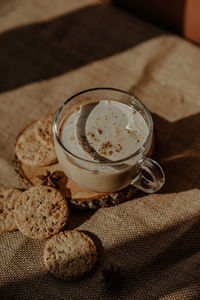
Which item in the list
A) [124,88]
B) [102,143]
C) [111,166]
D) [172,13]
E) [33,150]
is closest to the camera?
[111,166]

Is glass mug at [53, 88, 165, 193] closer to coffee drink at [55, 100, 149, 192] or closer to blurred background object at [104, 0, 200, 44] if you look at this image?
coffee drink at [55, 100, 149, 192]

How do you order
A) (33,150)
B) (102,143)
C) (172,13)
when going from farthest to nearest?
(172,13), (33,150), (102,143)

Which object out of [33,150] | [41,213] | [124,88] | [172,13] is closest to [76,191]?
[41,213]

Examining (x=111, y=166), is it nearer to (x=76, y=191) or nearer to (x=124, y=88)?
(x=76, y=191)

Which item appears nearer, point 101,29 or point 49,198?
point 49,198

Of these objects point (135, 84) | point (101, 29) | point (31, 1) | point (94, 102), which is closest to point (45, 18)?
point (31, 1)

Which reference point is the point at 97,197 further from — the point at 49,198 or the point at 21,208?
the point at 21,208
